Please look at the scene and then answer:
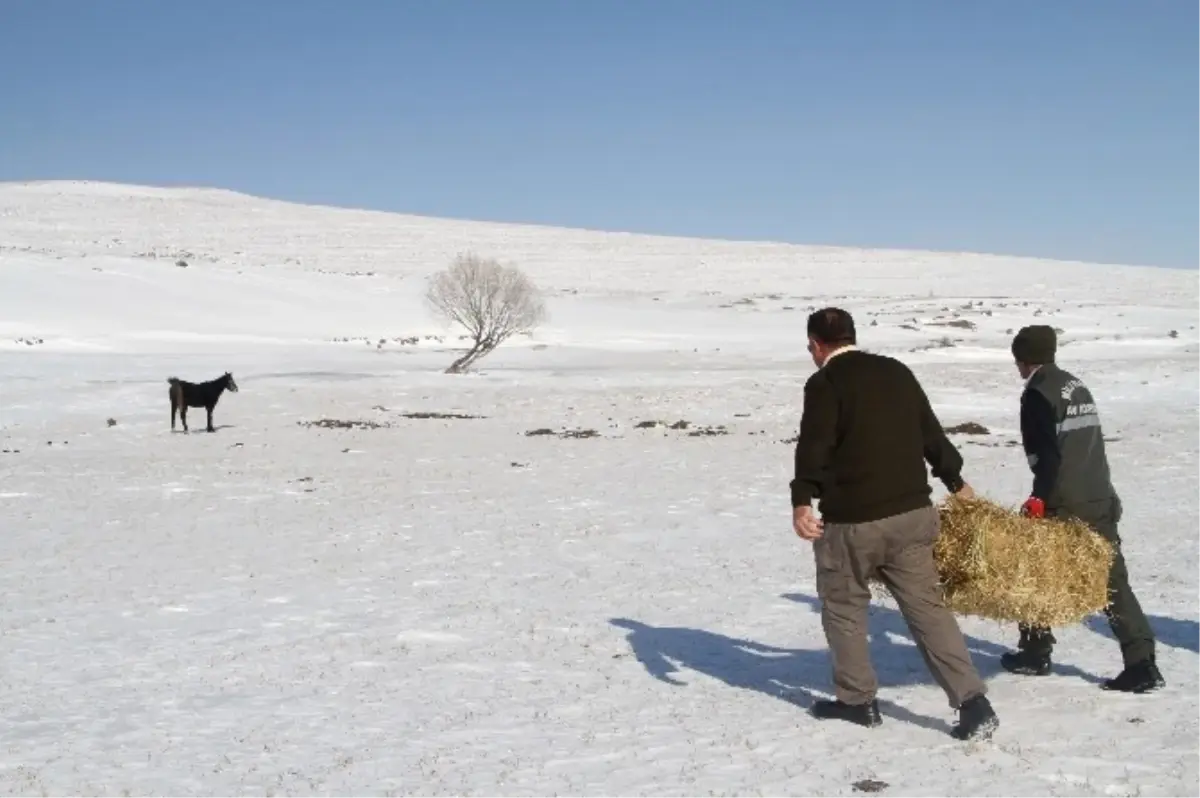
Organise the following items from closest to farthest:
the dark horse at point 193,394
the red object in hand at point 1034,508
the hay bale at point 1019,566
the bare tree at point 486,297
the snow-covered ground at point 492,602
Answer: the snow-covered ground at point 492,602, the hay bale at point 1019,566, the red object in hand at point 1034,508, the dark horse at point 193,394, the bare tree at point 486,297

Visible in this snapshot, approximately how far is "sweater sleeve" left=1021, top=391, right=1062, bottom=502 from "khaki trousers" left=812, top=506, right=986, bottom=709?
0.93 metres

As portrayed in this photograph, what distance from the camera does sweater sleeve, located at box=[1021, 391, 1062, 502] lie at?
22.9 ft

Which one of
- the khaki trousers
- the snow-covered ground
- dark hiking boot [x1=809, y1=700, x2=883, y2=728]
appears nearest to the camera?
the snow-covered ground

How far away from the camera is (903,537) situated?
251 inches

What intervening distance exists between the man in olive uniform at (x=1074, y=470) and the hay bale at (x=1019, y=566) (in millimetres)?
192

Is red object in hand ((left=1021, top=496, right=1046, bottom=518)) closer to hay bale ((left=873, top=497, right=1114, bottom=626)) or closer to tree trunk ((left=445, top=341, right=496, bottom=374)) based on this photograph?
hay bale ((left=873, top=497, right=1114, bottom=626))

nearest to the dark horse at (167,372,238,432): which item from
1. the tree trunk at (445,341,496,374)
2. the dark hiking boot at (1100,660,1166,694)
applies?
the tree trunk at (445,341,496,374)

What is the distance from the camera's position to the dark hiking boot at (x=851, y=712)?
6.61m

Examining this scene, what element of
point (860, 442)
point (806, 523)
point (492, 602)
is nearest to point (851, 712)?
point (806, 523)

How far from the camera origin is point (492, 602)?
10.2 meters

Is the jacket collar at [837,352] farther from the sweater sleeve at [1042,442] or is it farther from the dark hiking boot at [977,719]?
the dark hiking boot at [977,719]

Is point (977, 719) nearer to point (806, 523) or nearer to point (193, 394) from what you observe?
point (806, 523)

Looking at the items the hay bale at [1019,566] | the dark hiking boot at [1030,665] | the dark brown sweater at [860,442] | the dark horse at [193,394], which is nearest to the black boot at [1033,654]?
the dark hiking boot at [1030,665]

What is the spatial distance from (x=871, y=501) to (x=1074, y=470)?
61.7 inches
